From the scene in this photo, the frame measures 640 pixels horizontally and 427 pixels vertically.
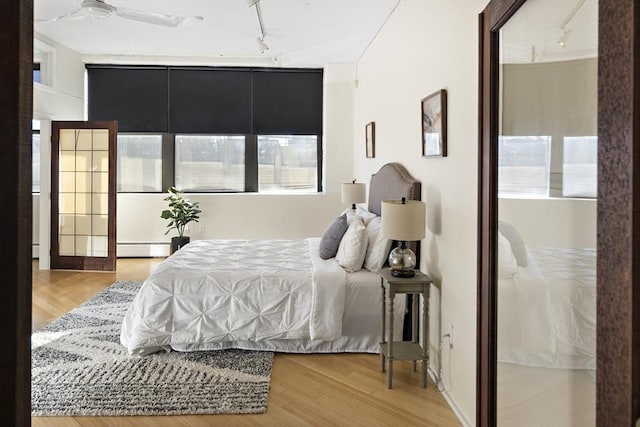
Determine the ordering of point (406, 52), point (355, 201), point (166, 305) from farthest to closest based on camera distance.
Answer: point (355, 201)
point (406, 52)
point (166, 305)

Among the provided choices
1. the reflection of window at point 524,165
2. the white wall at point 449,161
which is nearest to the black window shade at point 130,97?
the white wall at point 449,161

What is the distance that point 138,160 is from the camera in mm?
6887

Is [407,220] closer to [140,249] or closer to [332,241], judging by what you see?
[332,241]

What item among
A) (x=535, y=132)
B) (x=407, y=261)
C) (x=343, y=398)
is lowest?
(x=343, y=398)

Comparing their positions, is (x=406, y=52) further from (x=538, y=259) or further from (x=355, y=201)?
(x=538, y=259)

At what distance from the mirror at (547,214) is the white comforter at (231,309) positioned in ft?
5.78

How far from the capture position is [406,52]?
12.3 feet

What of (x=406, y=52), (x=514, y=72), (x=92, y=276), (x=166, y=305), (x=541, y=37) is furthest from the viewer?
(x=92, y=276)

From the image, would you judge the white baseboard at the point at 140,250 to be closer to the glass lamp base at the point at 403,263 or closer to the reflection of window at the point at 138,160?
the reflection of window at the point at 138,160

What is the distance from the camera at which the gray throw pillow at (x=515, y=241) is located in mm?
1498
